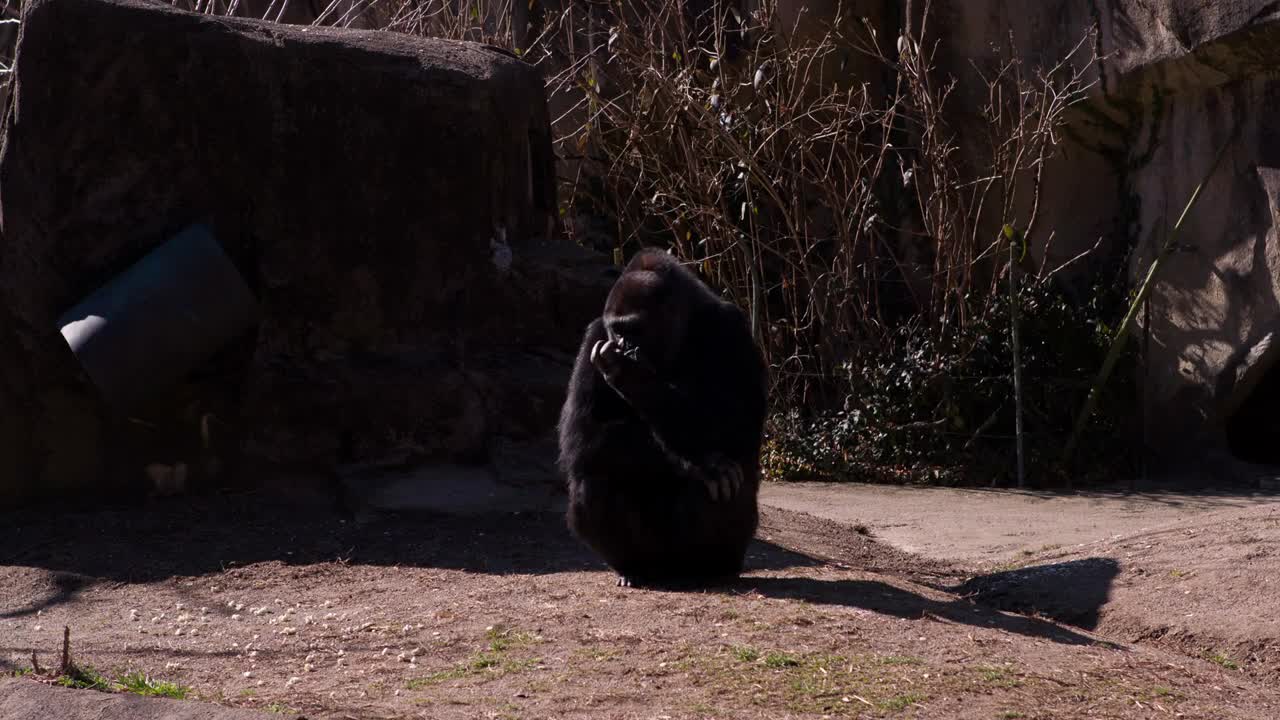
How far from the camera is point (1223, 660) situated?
4449mm

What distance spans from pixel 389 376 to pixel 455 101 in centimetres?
141

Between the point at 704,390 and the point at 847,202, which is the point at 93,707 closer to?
the point at 704,390

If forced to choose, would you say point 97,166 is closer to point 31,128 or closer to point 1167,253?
point 31,128

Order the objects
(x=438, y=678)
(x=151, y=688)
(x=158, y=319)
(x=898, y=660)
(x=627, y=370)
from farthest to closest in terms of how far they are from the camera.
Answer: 1. (x=158, y=319)
2. (x=627, y=370)
3. (x=898, y=660)
4. (x=438, y=678)
5. (x=151, y=688)

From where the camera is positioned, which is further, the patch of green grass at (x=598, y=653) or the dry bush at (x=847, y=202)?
the dry bush at (x=847, y=202)

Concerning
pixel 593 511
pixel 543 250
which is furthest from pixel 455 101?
pixel 593 511

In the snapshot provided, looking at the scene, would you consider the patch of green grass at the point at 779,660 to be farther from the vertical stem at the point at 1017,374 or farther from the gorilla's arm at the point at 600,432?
the vertical stem at the point at 1017,374

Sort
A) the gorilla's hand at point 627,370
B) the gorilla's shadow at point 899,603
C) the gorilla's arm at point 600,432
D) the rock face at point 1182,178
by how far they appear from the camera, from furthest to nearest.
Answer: the rock face at point 1182,178 → the gorilla's arm at point 600,432 → the gorilla's hand at point 627,370 → the gorilla's shadow at point 899,603

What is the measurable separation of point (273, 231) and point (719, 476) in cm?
276

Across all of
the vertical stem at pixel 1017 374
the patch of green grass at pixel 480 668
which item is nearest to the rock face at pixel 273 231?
the patch of green grass at pixel 480 668

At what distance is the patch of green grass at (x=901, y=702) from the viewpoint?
134 inches

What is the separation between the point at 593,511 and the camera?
16.7 feet

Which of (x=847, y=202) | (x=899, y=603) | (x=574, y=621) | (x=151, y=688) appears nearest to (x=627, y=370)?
(x=574, y=621)

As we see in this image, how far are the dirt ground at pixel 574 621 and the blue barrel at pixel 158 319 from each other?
28.6 inches
